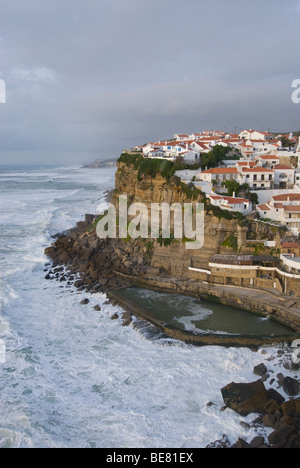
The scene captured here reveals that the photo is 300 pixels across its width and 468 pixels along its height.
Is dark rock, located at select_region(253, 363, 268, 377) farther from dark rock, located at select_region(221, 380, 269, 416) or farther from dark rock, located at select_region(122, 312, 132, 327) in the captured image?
dark rock, located at select_region(122, 312, 132, 327)

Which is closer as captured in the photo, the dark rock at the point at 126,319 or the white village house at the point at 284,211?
the dark rock at the point at 126,319

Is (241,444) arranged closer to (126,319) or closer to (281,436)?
(281,436)

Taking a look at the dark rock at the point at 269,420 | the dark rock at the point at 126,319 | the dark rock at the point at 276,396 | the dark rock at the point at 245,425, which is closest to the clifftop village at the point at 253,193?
the dark rock at the point at 126,319

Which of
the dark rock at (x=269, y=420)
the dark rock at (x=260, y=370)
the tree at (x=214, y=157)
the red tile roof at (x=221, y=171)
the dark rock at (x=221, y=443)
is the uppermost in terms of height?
the tree at (x=214, y=157)

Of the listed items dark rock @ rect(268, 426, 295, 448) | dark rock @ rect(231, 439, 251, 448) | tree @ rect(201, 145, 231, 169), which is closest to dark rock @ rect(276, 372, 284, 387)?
dark rock @ rect(268, 426, 295, 448)

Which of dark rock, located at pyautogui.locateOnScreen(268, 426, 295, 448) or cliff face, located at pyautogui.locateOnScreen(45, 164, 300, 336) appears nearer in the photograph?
dark rock, located at pyautogui.locateOnScreen(268, 426, 295, 448)

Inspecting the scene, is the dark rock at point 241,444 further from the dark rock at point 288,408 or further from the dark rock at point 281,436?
the dark rock at point 288,408

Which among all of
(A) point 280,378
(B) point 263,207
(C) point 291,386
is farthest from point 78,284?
(C) point 291,386
